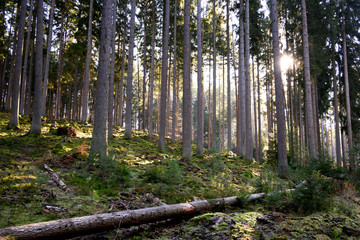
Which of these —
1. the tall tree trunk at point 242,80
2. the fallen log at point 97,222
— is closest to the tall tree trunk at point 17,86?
the fallen log at point 97,222

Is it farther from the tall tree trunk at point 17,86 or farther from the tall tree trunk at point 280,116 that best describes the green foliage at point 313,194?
the tall tree trunk at point 17,86

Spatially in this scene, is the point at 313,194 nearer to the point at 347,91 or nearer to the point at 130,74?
the point at 130,74

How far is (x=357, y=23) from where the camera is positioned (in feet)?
59.3

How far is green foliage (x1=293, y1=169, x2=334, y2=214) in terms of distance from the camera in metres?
4.54

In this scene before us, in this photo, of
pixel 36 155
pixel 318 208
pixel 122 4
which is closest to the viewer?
pixel 318 208

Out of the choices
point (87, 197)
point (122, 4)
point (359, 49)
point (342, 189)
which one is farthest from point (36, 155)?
point (359, 49)

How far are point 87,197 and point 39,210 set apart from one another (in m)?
1.07

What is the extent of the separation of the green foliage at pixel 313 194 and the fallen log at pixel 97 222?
7.20ft

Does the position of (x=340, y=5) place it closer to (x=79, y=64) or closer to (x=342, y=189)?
(x=342, y=189)

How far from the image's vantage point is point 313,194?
4.62 meters

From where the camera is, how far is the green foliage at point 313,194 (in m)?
4.54

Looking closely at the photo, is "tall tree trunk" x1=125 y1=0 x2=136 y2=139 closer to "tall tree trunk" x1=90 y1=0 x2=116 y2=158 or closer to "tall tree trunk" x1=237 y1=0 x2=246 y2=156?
"tall tree trunk" x1=90 y1=0 x2=116 y2=158

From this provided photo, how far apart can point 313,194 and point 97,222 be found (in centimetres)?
467

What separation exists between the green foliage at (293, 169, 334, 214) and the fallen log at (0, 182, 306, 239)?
219 cm
